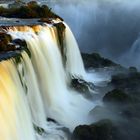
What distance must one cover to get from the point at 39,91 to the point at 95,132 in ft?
9.01

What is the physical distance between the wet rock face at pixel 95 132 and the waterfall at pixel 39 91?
26.2 inches

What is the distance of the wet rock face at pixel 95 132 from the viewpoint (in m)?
14.6

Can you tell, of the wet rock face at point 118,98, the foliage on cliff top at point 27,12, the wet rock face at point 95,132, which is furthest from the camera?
the foliage on cliff top at point 27,12

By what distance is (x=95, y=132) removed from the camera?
14.7 m

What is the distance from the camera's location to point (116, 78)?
71.9 ft

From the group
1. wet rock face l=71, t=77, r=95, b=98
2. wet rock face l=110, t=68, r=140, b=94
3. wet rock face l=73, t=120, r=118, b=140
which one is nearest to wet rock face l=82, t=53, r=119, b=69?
wet rock face l=110, t=68, r=140, b=94

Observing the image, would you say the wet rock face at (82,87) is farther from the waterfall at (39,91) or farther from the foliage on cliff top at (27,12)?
the foliage on cliff top at (27,12)

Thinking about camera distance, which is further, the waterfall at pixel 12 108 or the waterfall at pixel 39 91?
the waterfall at pixel 39 91

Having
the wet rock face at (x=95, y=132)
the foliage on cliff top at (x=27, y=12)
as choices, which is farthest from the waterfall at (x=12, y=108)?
the foliage on cliff top at (x=27, y=12)

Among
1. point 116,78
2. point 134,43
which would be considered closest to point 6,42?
point 116,78

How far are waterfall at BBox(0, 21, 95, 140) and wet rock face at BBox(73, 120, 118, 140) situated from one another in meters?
0.67

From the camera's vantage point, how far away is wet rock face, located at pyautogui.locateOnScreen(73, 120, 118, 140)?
14.6 metres

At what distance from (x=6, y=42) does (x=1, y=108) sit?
4.75 metres

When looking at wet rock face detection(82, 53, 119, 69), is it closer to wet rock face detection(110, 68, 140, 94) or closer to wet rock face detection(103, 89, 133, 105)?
wet rock face detection(110, 68, 140, 94)
